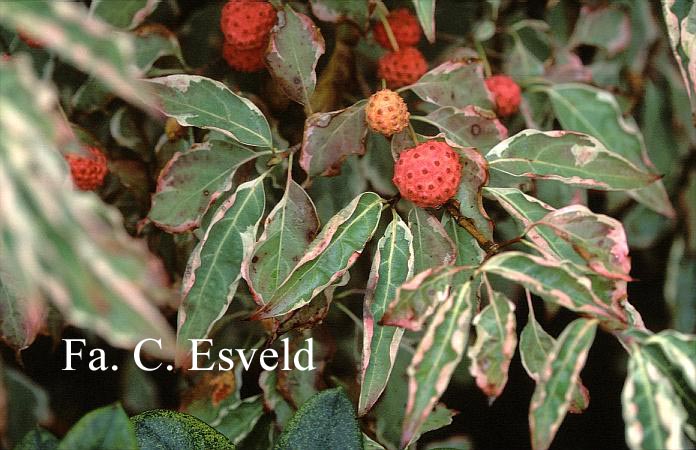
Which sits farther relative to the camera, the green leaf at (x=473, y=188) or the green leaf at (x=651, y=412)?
the green leaf at (x=473, y=188)

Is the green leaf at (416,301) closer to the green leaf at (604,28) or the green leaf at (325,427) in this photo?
the green leaf at (325,427)

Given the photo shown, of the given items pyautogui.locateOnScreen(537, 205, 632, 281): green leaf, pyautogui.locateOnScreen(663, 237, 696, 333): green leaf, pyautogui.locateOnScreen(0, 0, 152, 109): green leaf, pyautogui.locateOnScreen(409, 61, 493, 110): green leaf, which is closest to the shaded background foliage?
pyautogui.locateOnScreen(663, 237, 696, 333): green leaf

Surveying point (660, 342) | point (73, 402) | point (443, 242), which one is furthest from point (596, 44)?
point (73, 402)

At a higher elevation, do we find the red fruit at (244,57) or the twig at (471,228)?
the red fruit at (244,57)

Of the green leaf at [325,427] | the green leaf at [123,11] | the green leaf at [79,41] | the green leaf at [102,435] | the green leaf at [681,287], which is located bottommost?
the green leaf at [681,287]

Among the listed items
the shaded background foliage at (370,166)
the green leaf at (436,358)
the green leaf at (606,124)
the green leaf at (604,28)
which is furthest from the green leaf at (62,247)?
the green leaf at (604,28)

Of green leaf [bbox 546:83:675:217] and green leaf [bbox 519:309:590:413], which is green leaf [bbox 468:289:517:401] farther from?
green leaf [bbox 546:83:675:217]

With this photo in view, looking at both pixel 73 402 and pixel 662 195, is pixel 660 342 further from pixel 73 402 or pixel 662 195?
pixel 73 402
